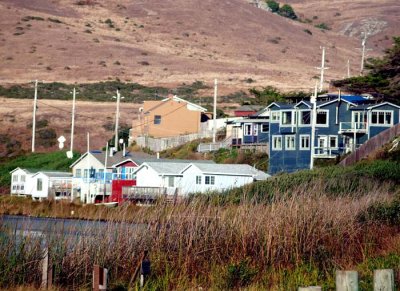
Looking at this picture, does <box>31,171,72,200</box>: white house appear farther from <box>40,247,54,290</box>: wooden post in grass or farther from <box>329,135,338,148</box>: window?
<box>40,247,54,290</box>: wooden post in grass

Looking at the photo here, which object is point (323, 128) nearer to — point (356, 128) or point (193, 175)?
point (356, 128)

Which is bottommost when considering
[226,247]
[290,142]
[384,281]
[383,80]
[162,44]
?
[384,281]

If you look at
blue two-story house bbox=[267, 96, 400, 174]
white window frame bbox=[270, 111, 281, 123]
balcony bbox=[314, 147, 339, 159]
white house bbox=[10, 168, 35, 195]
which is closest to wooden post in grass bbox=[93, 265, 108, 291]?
blue two-story house bbox=[267, 96, 400, 174]

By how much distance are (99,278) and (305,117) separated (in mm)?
47064

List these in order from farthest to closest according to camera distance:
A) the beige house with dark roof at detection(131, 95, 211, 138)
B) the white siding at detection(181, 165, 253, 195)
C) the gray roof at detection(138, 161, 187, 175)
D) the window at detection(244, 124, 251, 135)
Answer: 1. the beige house with dark roof at detection(131, 95, 211, 138)
2. the window at detection(244, 124, 251, 135)
3. the gray roof at detection(138, 161, 187, 175)
4. the white siding at detection(181, 165, 253, 195)

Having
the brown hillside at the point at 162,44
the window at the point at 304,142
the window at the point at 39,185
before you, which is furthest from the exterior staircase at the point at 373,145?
the brown hillside at the point at 162,44

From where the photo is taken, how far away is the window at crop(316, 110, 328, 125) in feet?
219

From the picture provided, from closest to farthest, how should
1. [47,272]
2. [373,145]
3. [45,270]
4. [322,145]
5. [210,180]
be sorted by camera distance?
[45,270] → [47,272] → [373,145] → [210,180] → [322,145]

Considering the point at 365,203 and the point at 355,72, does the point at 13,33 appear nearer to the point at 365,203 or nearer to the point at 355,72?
the point at 355,72

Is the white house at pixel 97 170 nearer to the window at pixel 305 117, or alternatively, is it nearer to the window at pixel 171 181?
the window at pixel 171 181

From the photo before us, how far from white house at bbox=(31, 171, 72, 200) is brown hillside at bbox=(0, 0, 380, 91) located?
199 feet

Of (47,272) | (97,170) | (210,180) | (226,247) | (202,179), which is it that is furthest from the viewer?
(97,170)

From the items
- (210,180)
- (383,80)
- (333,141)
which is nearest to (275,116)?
(333,141)

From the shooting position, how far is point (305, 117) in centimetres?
6731
